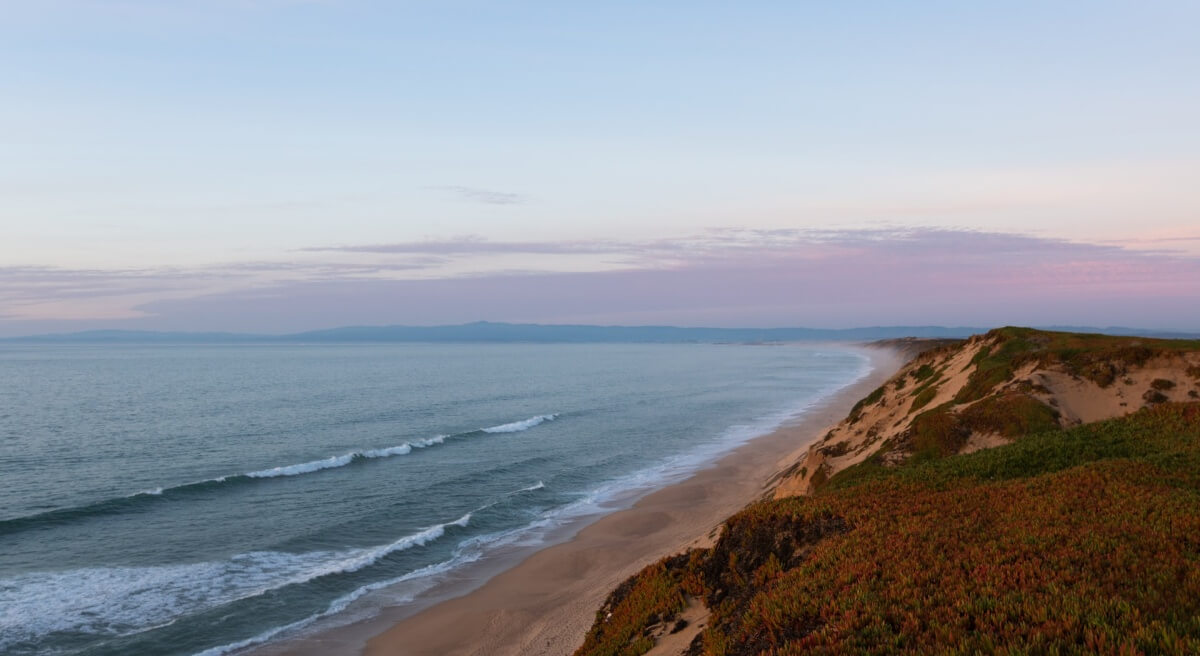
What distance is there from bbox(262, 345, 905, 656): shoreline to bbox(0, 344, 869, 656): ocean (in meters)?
1.26

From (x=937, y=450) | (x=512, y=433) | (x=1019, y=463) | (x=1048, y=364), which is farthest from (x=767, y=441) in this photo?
(x=1019, y=463)

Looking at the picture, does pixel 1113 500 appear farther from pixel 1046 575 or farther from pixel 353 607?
pixel 353 607

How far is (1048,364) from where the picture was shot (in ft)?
103

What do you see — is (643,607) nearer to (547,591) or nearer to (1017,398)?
(547,591)

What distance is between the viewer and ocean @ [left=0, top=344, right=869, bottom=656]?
74.2 feet

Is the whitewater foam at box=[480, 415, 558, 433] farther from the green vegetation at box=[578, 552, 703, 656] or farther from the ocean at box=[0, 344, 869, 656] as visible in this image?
the green vegetation at box=[578, 552, 703, 656]

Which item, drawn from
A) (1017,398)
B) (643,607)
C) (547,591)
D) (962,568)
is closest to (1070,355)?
(1017,398)

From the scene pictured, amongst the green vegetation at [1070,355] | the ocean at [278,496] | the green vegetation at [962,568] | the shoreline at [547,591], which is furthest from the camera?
the green vegetation at [1070,355]

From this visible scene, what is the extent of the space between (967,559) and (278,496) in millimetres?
35559

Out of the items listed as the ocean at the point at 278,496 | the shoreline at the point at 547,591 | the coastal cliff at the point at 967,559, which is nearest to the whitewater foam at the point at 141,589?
the ocean at the point at 278,496

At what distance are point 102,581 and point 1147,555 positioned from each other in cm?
2993

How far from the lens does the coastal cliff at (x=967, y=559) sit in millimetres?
8109

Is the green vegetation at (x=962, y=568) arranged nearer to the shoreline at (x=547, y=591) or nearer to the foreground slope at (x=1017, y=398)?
the shoreline at (x=547, y=591)

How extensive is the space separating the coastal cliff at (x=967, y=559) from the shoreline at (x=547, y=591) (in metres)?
4.95
